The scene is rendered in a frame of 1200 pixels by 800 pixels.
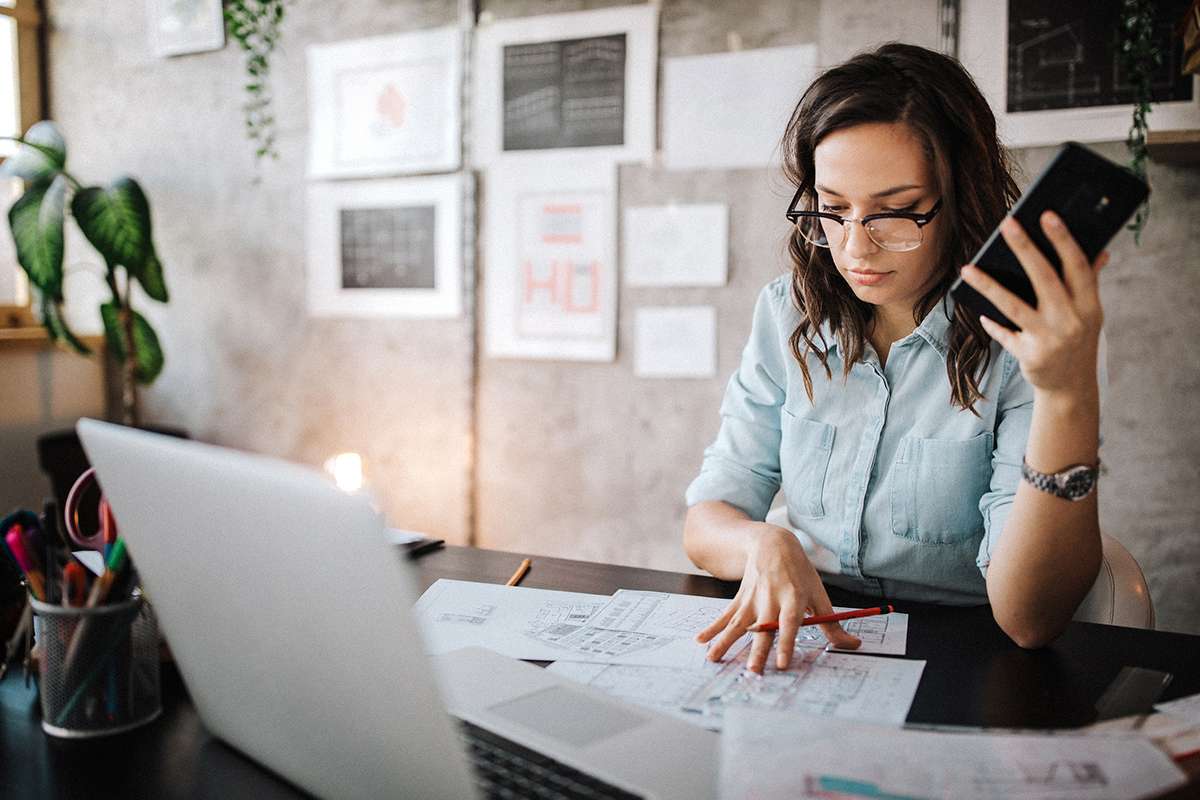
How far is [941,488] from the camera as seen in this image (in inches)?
52.2

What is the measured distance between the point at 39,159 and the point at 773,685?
3236 millimetres

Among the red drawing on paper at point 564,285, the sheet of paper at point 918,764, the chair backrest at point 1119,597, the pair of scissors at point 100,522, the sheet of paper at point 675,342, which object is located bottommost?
the chair backrest at point 1119,597

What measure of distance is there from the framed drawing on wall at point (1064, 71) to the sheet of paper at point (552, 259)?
1049 millimetres

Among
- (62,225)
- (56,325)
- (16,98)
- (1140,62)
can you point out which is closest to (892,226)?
(1140,62)

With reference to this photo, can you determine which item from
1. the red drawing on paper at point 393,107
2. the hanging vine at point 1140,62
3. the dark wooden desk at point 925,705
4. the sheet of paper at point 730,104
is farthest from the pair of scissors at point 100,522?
the red drawing on paper at point 393,107

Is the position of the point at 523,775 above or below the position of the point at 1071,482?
below

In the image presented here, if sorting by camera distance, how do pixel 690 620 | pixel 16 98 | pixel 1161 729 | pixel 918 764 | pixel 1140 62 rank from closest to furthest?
pixel 918 764
pixel 1161 729
pixel 690 620
pixel 1140 62
pixel 16 98

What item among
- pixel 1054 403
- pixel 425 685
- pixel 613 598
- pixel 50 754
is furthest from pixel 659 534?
pixel 425 685

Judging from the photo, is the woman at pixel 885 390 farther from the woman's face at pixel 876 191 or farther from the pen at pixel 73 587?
the pen at pixel 73 587

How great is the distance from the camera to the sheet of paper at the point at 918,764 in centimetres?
56

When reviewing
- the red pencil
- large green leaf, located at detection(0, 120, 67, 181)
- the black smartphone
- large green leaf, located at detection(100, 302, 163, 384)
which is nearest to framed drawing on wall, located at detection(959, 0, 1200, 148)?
the black smartphone

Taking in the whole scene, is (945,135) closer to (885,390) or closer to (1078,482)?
(885,390)

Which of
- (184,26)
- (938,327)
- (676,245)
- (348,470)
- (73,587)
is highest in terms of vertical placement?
(184,26)

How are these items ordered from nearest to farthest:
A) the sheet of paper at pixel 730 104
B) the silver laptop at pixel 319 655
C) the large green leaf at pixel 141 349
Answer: the silver laptop at pixel 319 655 < the sheet of paper at pixel 730 104 < the large green leaf at pixel 141 349
